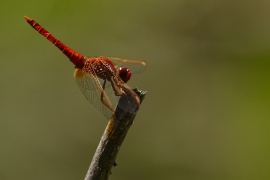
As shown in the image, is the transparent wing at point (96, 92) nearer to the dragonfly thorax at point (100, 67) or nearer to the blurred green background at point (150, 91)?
the dragonfly thorax at point (100, 67)

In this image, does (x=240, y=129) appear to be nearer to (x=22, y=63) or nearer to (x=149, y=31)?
(x=149, y=31)

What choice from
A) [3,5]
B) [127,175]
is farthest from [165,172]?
[3,5]

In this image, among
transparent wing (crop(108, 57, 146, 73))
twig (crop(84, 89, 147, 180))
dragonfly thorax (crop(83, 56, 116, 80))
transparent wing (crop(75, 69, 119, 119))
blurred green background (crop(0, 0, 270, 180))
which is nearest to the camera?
twig (crop(84, 89, 147, 180))

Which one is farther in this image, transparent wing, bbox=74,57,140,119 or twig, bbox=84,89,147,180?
transparent wing, bbox=74,57,140,119

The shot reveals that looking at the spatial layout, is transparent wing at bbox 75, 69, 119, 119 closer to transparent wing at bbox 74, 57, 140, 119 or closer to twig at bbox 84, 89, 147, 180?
transparent wing at bbox 74, 57, 140, 119

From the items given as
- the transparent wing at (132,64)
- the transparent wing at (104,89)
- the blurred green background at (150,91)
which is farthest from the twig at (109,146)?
the blurred green background at (150,91)

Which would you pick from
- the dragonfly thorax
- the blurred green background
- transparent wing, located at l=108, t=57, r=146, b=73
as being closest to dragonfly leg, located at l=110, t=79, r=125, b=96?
the dragonfly thorax

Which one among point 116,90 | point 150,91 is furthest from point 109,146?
point 150,91
